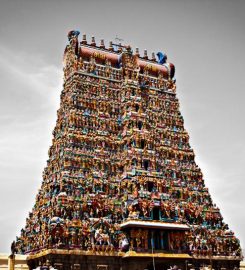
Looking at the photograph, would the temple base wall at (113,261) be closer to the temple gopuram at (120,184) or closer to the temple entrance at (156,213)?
the temple gopuram at (120,184)

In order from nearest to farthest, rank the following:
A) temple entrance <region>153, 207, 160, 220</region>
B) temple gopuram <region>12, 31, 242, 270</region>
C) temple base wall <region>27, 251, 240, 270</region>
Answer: temple base wall <region>27, 251, 240, 270</region> < temple gopuram <region>12, 31, 242, 270</region> < temple entrance <region>153, 207, 160, 220</region>

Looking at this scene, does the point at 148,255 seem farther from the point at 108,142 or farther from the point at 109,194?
the point at 108,142

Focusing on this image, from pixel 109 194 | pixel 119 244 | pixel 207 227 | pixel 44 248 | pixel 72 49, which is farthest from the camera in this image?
pixel 72 49

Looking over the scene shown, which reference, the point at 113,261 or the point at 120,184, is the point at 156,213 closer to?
the point at 120,184

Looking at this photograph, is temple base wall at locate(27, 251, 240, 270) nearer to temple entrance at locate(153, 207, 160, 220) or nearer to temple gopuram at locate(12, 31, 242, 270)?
temple gopuram at locate(12, 31, 242, 270)

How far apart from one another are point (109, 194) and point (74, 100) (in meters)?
14.2

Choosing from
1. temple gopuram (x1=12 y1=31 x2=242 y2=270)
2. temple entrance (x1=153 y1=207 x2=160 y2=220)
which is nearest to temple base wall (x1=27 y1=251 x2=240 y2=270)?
temple gopuram (x1=12 y1=31 x2=242 y2=270)

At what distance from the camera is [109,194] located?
5119 cm

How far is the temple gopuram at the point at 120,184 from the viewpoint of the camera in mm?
46562

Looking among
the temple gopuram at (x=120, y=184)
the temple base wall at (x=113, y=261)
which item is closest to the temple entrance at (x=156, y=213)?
the temple gopuram at (x=120, y=184)

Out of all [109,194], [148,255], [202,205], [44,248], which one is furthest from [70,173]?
[202,205]

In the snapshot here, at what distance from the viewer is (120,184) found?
52.3 meters

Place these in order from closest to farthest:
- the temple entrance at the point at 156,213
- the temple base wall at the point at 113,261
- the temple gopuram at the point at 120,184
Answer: the temple base wall at the point at 113,261 → the temple gopuram at the point at 120,184 → the temple entrance at the point at 156,213

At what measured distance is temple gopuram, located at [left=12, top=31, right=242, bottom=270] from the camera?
46.6m
